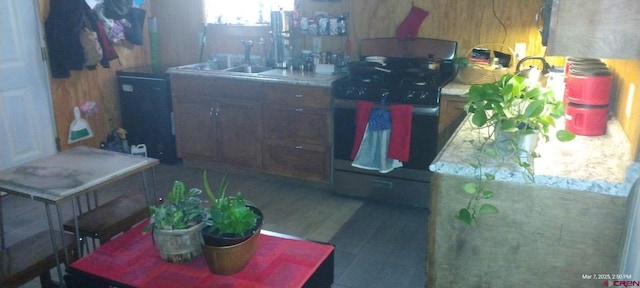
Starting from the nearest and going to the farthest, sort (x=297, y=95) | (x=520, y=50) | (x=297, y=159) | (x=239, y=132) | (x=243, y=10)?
(x=520, y=50)
(x=297, y=95)
(x=297, y=159)
(x=239, y=132)
(x=243, y=10)

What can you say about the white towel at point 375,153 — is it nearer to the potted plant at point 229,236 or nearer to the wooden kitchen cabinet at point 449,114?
the wooden kitchen cabinet at point 449,114

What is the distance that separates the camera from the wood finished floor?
2.78 meters

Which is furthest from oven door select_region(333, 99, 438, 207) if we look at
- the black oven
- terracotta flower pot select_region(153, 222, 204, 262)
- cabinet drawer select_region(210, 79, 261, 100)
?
terracotta flower pot select_region(153, 222, 204, 262)

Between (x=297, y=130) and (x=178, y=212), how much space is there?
217cm

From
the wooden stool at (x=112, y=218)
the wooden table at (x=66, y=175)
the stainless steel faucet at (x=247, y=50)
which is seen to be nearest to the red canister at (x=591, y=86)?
the wooden table at (x=66, y=175)

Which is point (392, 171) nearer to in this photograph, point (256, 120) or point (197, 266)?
point (256, 120)

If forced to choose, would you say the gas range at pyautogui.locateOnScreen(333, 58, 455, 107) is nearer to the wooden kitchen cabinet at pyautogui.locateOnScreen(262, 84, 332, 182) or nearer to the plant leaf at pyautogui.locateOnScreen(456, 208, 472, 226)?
the wooden kitchen cabinet at pyautogui.locateOnScreen(262, 84, 332, 182)

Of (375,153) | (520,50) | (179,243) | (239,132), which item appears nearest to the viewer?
(179,243)

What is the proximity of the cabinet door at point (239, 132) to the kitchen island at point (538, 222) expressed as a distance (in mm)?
2302

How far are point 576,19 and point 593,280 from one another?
2.85 ft

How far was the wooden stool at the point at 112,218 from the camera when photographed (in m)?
2.38

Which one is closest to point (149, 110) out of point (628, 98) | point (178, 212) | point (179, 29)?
point (179, 29)

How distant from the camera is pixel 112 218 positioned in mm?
2482

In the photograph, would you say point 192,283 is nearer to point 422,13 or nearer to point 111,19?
point 422,13
